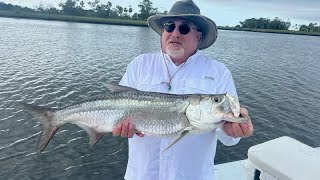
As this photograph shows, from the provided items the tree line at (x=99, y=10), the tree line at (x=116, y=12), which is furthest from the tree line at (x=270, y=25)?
the tree line at (x=99, y=10)

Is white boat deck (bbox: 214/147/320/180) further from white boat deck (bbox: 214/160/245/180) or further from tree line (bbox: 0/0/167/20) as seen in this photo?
tree line (bbox: 0/0/167/20)

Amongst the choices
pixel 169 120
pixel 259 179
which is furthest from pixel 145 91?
pixel 259 179

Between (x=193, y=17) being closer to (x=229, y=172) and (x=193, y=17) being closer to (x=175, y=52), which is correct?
(x=175, y=52)

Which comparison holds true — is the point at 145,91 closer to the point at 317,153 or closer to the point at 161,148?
the point at 161,148

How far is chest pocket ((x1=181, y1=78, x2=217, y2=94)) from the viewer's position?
408 centimetres

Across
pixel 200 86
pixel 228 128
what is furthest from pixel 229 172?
pixel 228 128

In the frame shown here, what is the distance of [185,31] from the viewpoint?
433 cm

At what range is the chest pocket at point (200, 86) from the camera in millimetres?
4082

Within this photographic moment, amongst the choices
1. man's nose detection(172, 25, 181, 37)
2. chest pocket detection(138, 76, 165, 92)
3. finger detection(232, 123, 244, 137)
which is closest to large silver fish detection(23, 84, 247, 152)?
finger detection(232, 123, 244, 137)

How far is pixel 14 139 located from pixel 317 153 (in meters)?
11.0

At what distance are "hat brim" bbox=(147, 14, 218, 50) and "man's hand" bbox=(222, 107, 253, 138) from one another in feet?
5.03

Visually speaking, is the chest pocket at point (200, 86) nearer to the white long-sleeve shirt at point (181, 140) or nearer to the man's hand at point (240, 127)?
the white long-sleeve shirt at point (181, 140)

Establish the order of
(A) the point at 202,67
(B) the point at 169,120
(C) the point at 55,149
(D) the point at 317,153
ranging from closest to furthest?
(B) the point at 169,120
(A) the point at 202,67
(D) the point at 317,153
(C) the point at 55,149

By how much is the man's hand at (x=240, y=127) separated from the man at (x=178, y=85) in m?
0.14
